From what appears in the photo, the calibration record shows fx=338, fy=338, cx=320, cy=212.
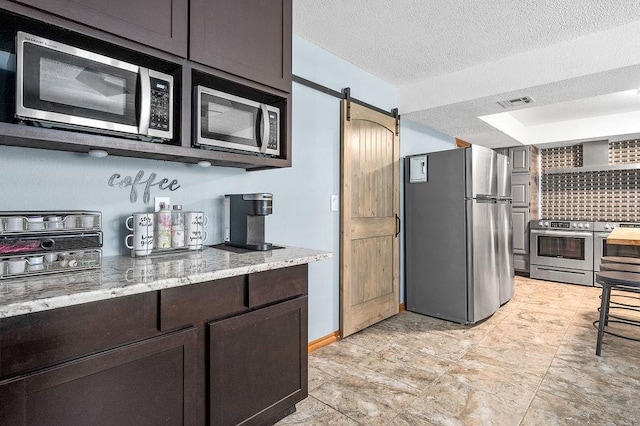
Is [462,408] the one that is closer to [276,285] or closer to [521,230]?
[276,285]

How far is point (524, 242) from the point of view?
18.4 feet

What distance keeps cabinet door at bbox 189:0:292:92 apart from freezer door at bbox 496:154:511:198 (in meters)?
2.81

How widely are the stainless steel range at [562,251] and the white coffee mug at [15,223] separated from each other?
20.2 feet

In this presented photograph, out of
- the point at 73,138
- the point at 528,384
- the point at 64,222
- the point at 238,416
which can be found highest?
the point at 73,138

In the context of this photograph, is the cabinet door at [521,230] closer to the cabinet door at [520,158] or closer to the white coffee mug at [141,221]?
the cabinet door at [520,158]

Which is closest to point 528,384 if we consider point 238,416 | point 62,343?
point 238,416

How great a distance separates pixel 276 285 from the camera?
173 centimetres

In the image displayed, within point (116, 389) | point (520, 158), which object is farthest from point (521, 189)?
point (116, 389)

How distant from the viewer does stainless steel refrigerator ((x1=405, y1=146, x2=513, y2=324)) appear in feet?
10.9

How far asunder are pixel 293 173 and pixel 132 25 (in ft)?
4.71

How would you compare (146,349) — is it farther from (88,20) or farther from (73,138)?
(88,20)

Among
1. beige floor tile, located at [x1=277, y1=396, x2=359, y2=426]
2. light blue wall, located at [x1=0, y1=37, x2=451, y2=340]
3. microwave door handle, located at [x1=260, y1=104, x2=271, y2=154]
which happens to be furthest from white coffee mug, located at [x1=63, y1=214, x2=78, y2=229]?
beige floor tile, located at [x1=277, y1=396, x2=359, y2=426]

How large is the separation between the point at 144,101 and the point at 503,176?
148 inches

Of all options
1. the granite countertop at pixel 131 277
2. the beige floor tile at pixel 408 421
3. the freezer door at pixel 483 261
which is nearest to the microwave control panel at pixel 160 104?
the granite countertop at pixel 131 277
